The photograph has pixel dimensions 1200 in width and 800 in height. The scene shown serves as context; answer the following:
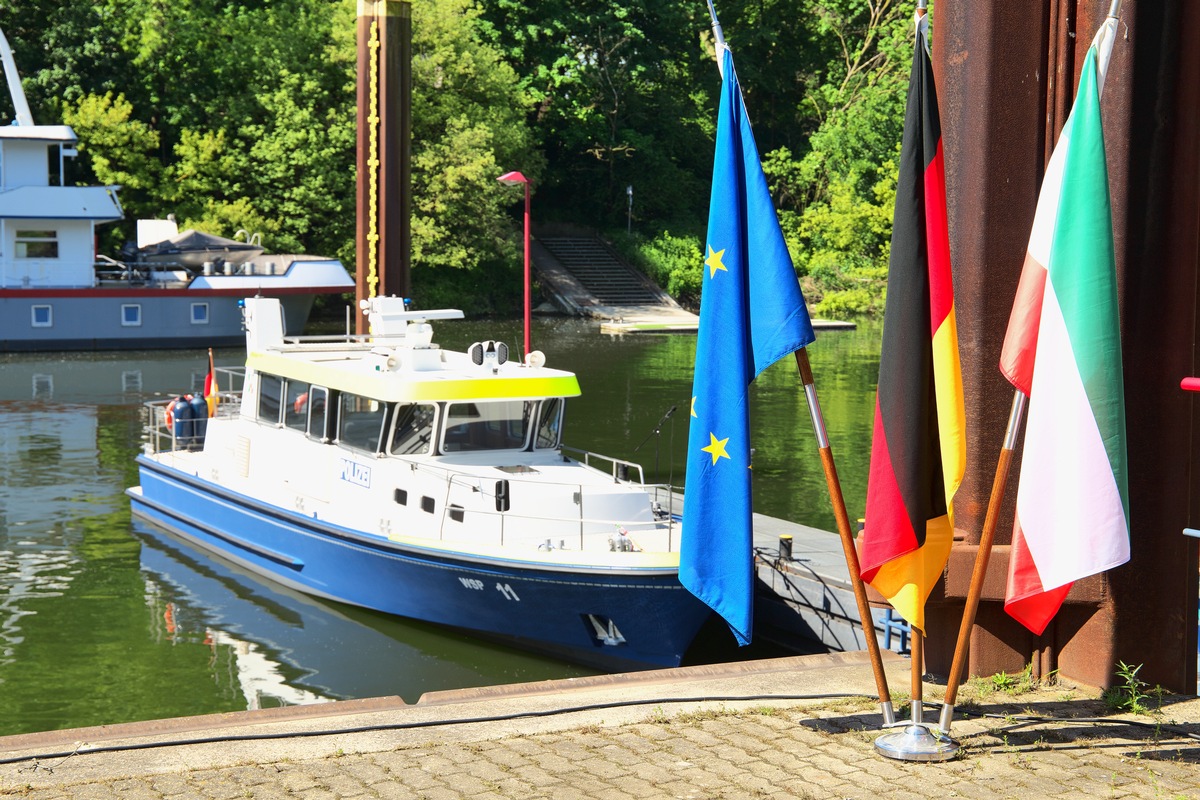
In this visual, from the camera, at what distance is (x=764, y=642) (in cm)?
1566

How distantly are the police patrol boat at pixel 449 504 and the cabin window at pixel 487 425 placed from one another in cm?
2

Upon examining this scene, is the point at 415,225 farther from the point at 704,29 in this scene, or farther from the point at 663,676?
the point at 663,676

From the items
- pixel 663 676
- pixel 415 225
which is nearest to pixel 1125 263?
pixel 663 676

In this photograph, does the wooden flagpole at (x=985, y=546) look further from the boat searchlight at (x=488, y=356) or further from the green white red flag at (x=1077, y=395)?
the boat searchlight at (x=488, y=356)

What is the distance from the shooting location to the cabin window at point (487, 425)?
16.1 meters

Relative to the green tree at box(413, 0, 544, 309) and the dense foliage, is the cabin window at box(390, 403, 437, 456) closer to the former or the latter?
the dense foliage

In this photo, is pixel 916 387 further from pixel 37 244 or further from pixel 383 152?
pixel 37 244

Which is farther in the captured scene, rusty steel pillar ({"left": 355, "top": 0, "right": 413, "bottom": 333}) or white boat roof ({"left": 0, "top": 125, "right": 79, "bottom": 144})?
white boat roof ({"left": 0, "top": 125, "right": 79, "bottom": 144})

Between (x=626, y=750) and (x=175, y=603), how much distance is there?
38.0 feet

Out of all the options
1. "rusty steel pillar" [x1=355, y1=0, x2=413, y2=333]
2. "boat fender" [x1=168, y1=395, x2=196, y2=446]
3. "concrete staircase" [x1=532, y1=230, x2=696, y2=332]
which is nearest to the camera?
"boat fender" [x1=168, y1=395, x2=196, y2=446]

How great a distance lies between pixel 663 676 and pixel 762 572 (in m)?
6.98

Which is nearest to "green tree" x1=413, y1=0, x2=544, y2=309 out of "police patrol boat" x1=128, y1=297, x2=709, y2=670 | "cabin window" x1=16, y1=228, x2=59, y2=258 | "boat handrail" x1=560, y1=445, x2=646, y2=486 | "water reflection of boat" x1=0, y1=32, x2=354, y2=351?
"water reflection of boat" x1=0, y1=32, x2=354, y2=351

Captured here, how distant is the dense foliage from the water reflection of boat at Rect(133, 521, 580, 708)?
3337 centimetres

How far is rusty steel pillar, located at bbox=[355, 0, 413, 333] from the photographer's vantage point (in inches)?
997
